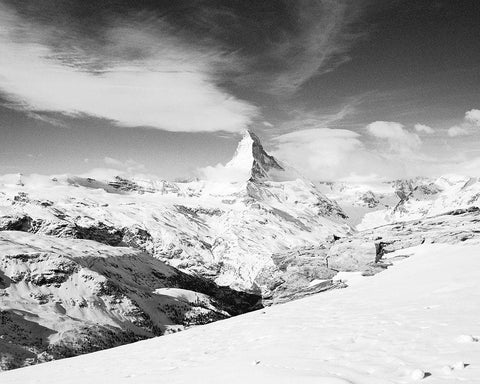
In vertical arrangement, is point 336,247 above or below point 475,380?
above

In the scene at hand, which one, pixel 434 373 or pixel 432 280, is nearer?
pixel 434 373

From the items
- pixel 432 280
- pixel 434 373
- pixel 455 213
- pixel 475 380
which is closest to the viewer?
pixel 475 380

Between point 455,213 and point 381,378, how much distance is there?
4302 cm

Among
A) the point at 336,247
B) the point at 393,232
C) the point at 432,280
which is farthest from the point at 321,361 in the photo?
the point at 393,232

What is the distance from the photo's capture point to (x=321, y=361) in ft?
39.1

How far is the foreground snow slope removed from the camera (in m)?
10.5

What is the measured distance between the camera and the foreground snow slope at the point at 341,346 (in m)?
10.5

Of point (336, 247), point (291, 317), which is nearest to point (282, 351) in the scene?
point (291, 317)

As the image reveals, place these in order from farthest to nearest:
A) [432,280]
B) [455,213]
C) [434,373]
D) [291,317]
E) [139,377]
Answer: [455,213] → [432,280] → [291,317] → [139,377] → [434,373]

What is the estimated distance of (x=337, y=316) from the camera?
1972 cm

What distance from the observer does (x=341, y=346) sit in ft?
44.5

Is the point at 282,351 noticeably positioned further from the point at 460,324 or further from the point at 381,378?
the point at 460,324

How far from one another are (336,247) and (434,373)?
32.4 metres

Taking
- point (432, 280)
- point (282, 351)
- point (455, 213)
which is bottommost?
point (282, 351)
